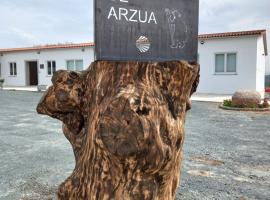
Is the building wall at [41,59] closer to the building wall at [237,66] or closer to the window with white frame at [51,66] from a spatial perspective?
the window with white frame at [51,66]

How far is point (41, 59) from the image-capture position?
2658 centimetres

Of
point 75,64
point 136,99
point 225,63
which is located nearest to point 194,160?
point 136,99

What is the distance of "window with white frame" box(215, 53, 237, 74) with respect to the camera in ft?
62.3

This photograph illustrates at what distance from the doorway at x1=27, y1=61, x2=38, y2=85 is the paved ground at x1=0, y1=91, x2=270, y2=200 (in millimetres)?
19758

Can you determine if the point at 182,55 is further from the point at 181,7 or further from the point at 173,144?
the point at 173,144

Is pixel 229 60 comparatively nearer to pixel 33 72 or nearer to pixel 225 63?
pixel 225 63

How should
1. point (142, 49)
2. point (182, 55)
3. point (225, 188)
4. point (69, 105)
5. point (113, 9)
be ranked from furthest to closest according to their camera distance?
1. point (225, 188)
2. point (69, 105)
3. point (182, 55)
4. point (142, 49)
5. point (113, 9)

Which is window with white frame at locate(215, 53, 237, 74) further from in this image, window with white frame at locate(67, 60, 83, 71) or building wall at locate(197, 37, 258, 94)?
window with white frame at locate(67, 60, 83, 71)

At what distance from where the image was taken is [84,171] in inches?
79.7

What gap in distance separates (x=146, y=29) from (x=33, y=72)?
94.5 feet

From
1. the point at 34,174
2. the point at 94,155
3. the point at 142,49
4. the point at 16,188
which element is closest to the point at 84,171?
the point at 94,155

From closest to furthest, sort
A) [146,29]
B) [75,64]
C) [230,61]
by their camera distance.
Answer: [146,29]
[230,61]
[75,64]

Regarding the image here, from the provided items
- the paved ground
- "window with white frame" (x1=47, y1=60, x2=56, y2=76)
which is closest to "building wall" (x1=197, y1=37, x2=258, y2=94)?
the paved ground

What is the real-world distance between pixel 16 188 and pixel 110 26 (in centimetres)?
341
